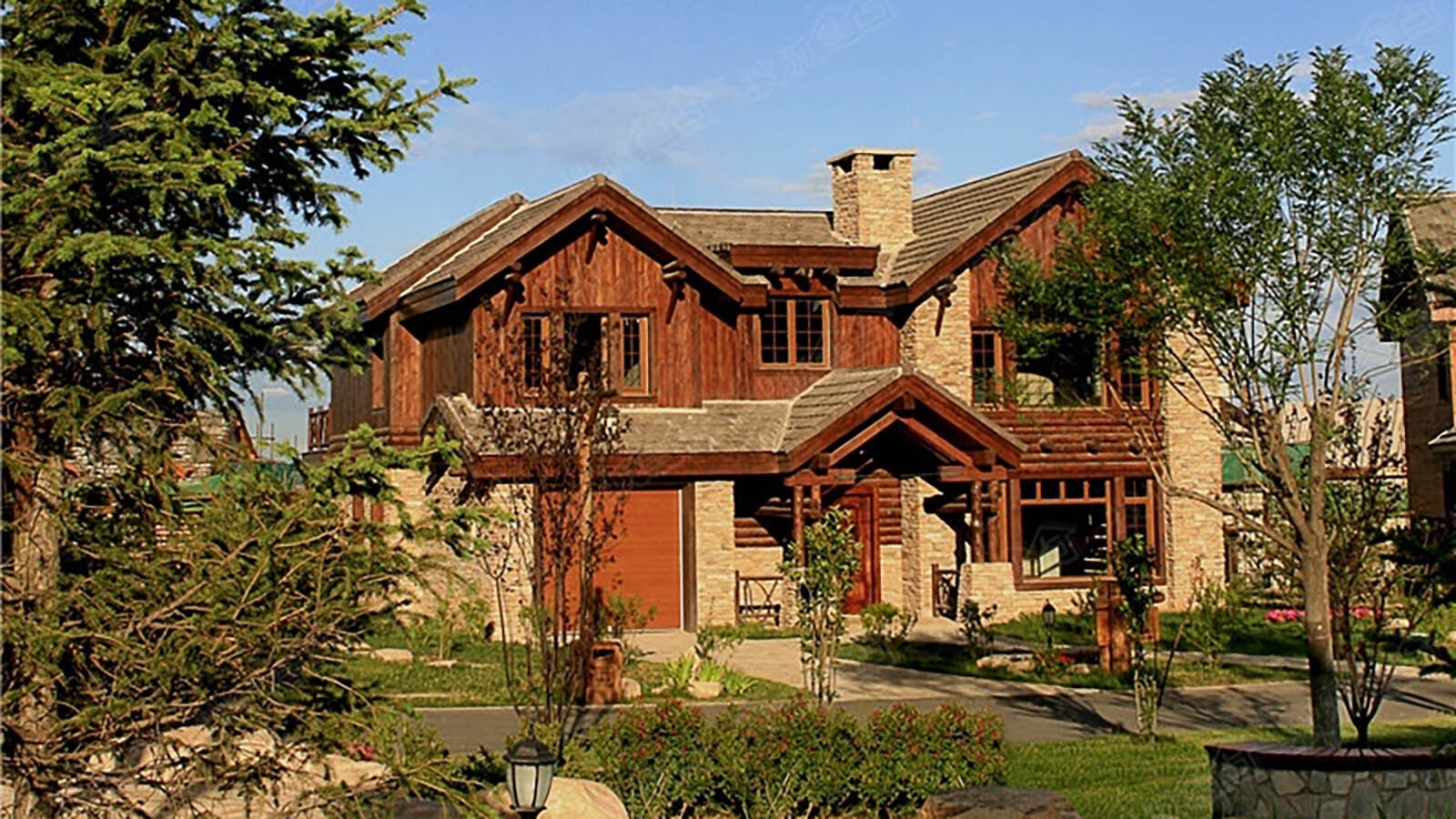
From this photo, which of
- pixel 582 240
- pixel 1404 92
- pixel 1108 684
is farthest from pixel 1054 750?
pixel 582 240

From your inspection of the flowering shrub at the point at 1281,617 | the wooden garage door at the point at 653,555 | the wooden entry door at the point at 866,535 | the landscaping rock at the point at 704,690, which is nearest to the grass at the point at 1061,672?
the landscaping rock at the point at 704,690

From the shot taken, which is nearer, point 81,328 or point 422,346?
point 81,328

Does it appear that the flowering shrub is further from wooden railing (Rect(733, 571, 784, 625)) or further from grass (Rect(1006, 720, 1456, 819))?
grass (Rect(1006, 720, 1456, 819))

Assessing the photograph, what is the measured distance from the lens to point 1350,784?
38.3 ft

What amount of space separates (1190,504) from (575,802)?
22.4m

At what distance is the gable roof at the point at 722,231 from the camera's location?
27.8 metres

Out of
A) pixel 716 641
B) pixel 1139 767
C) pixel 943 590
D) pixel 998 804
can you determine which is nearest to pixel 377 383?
pixel 716 641

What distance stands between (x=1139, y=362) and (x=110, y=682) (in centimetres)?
1027

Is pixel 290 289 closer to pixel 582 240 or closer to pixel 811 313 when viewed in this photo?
pixel 582 240

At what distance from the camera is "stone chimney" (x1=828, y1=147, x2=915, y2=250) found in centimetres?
3225

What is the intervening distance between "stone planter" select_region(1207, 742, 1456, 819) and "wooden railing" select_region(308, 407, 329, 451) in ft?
89.6

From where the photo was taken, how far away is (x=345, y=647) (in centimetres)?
962

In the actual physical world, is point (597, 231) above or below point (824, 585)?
above

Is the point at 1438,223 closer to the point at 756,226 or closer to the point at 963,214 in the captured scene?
the point at 963,214
